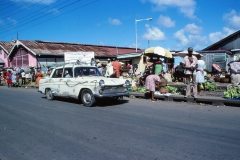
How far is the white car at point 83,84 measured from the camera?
7.66m

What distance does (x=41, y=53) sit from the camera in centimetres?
2466

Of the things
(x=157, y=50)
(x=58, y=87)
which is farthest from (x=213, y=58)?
(x=58, y=87)

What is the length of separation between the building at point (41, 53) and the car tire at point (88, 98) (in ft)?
53.5

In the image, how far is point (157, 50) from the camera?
10.1 meters

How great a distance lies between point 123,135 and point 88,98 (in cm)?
380

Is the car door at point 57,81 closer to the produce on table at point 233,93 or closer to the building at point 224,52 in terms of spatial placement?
the produce on table at point 233,93

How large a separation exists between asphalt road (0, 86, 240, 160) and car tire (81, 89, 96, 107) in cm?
105

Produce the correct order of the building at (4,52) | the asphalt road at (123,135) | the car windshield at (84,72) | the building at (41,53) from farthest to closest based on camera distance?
1. the building at (4,52)
2. the building at (41,53)
3. the car windshield at (84,72)
4. the asphalt road at (123,135)

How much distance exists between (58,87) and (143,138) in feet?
20.1

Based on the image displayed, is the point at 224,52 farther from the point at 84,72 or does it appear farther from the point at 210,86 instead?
the point at 84,72

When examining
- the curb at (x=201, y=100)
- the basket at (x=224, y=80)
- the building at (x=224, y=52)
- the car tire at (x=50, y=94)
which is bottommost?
the curb at (x=201, y=100)

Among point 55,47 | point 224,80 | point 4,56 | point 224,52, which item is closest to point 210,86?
point 224,80

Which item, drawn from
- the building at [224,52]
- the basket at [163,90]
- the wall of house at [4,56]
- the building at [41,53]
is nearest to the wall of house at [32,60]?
the building at [41,53]

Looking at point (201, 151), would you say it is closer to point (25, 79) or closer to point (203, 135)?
point (203, 135)
